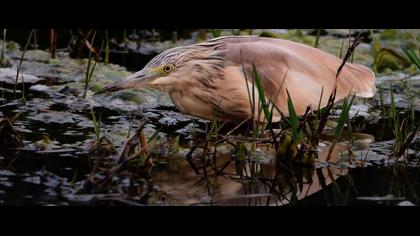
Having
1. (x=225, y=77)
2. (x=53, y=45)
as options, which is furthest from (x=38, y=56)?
(x=225, y=77)

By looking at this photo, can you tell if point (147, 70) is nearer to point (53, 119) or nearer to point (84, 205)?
point (53, 119)

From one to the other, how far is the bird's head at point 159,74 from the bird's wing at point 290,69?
27 centimetres

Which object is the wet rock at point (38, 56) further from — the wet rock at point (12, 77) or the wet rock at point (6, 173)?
the wet rock at point (6, 173)

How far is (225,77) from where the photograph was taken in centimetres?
440

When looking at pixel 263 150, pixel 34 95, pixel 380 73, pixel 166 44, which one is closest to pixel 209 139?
pixel 263 150

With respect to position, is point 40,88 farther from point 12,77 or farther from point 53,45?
point 53,45

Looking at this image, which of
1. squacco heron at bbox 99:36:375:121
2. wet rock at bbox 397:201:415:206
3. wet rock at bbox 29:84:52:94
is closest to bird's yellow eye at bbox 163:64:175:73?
squacco heron at bbox 99:36:375:121

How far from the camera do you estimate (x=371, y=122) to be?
15.7ft

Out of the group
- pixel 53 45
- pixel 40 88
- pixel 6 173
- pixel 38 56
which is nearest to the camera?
pixel 6 173

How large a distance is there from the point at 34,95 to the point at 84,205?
198 centimetres

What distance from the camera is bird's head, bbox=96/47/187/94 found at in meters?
4.42

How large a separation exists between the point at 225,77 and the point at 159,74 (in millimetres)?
332

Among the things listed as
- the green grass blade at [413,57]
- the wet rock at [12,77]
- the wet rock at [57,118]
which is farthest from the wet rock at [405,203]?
the wet rock at [12,77]

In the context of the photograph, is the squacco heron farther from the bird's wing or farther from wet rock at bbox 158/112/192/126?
wet rock at bbox 158/112/192/126
